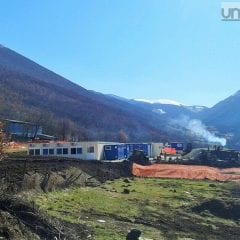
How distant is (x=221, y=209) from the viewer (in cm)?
3027

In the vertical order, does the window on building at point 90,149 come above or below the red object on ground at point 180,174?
above

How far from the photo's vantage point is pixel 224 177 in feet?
165

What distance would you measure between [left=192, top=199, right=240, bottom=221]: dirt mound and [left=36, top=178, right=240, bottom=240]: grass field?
190 mm

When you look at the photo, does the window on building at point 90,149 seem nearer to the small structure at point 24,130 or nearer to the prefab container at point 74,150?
the prefab container at point 74,150

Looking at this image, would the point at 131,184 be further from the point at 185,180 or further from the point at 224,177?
the point at 224,177

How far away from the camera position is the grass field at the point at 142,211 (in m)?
22.9

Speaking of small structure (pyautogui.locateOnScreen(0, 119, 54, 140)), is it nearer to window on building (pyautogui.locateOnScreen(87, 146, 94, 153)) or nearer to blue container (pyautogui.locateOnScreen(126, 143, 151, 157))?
blue container (pyautogui.locateOnScreen(126, 143, 151, 157))

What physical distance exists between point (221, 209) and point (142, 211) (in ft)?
17.1

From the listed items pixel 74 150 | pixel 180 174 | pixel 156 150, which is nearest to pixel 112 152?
pixel 74 150

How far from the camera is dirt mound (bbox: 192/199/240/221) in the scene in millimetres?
29891

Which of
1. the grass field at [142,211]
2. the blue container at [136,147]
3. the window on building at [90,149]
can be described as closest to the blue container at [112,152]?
the window on building at [90,149]

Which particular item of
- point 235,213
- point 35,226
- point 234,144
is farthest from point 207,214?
point 234,144

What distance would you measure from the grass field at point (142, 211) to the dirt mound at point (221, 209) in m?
0.19

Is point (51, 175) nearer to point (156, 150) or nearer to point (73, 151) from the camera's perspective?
point (73, 151)
